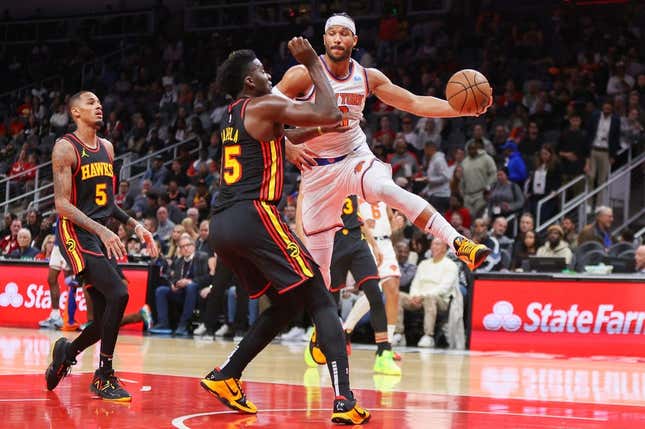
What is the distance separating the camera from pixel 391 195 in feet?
23.2

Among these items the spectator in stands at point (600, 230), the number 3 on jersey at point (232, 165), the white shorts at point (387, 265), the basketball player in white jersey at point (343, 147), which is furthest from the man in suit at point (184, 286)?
the number 3 on jersey at point (232, 165)

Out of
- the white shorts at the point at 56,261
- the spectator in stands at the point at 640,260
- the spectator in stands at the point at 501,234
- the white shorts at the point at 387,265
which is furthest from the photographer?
the white shorts at the point at 56,261

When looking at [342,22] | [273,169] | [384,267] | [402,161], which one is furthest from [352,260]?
[402,161]

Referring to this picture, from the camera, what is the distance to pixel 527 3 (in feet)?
70.7

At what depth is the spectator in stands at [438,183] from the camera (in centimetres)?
1614

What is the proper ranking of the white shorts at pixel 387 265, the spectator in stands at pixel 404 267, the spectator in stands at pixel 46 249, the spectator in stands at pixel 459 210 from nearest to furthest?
1. the white shorts at pixel 387 265
2. the spectator in stands at pixel 404 267
3. the spectator in stands at pixel 459 210
4. the spectator in stands at pixel 46 249

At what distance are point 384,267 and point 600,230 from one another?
4.68m

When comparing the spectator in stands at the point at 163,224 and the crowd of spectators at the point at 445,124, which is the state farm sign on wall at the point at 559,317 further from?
the spectator in stands at the point at 163,224

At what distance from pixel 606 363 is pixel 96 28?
20091 mm

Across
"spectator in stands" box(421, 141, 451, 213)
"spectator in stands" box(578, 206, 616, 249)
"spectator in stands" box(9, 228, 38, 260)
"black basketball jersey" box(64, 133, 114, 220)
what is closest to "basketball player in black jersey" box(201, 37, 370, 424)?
"black basketball jersey" box(64, 133, 114, 220)

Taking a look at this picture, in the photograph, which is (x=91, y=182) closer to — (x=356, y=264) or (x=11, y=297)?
(x=356, y=264)

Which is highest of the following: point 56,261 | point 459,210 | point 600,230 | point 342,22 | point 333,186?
point 342,22

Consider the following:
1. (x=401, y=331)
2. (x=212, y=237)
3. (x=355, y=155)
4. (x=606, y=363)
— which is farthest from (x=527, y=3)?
(x=212, y=237)

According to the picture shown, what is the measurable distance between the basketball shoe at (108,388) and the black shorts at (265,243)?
139 cm
